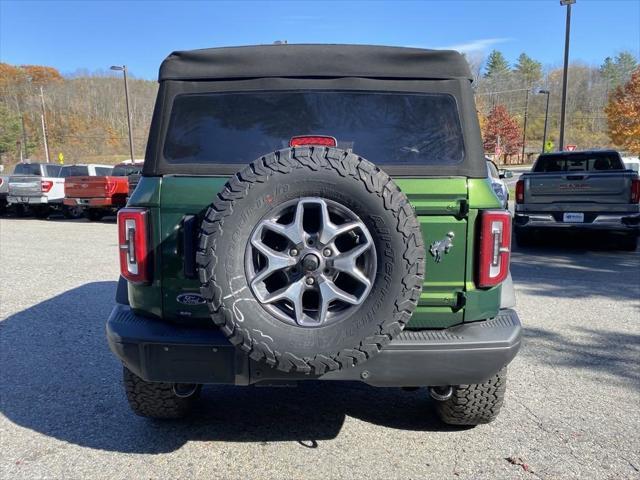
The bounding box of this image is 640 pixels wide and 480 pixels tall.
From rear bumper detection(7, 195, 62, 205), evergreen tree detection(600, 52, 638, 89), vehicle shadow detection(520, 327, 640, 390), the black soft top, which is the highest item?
evergreen tree detection(600, 52, 638, 89)

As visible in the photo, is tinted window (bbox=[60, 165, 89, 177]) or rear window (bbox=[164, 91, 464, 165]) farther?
tinted window (bbox=[60, 165, 89, 177])

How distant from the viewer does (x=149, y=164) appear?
2797mm

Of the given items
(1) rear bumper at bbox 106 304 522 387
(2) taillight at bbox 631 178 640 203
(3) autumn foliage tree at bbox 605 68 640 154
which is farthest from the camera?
(3) autumn foliage tree at bbox 605 68 640 154

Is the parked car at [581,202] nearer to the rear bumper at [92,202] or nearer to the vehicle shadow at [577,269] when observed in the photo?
the vehicle shadow at [577,269]

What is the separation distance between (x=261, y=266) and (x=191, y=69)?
123 centimetres

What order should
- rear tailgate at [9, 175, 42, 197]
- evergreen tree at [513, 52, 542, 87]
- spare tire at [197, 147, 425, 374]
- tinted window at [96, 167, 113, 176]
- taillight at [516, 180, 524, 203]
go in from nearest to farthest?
spare tire at [197, 147, 425, 374] → taillight at [516, 180, 524, 203] → rear tailgate at [9, 175, 42, 197] → tinted window at [96, 167, 113, 176] → evergreen tree at [513, 52, 542, 87]

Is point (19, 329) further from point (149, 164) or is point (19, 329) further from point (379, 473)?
point (379, 473)

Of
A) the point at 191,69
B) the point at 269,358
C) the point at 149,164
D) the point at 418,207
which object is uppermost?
the point at 191,69

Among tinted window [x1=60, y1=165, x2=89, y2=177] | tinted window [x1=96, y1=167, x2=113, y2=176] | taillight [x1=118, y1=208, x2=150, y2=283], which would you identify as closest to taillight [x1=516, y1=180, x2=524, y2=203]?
taillight [x1=118, y1=208, x2=150, y2=283]

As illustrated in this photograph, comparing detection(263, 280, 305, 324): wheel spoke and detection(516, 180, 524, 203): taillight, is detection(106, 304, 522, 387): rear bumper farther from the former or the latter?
detection(516, 180, 524, 203): taillight

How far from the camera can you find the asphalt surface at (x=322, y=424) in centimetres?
279

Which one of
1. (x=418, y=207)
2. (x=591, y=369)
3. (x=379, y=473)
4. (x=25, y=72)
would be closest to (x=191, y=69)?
(x=418, y=207)

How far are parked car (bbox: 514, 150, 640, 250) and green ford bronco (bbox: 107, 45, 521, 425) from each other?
7.17 metres

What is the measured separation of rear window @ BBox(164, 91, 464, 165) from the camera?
2828mm
